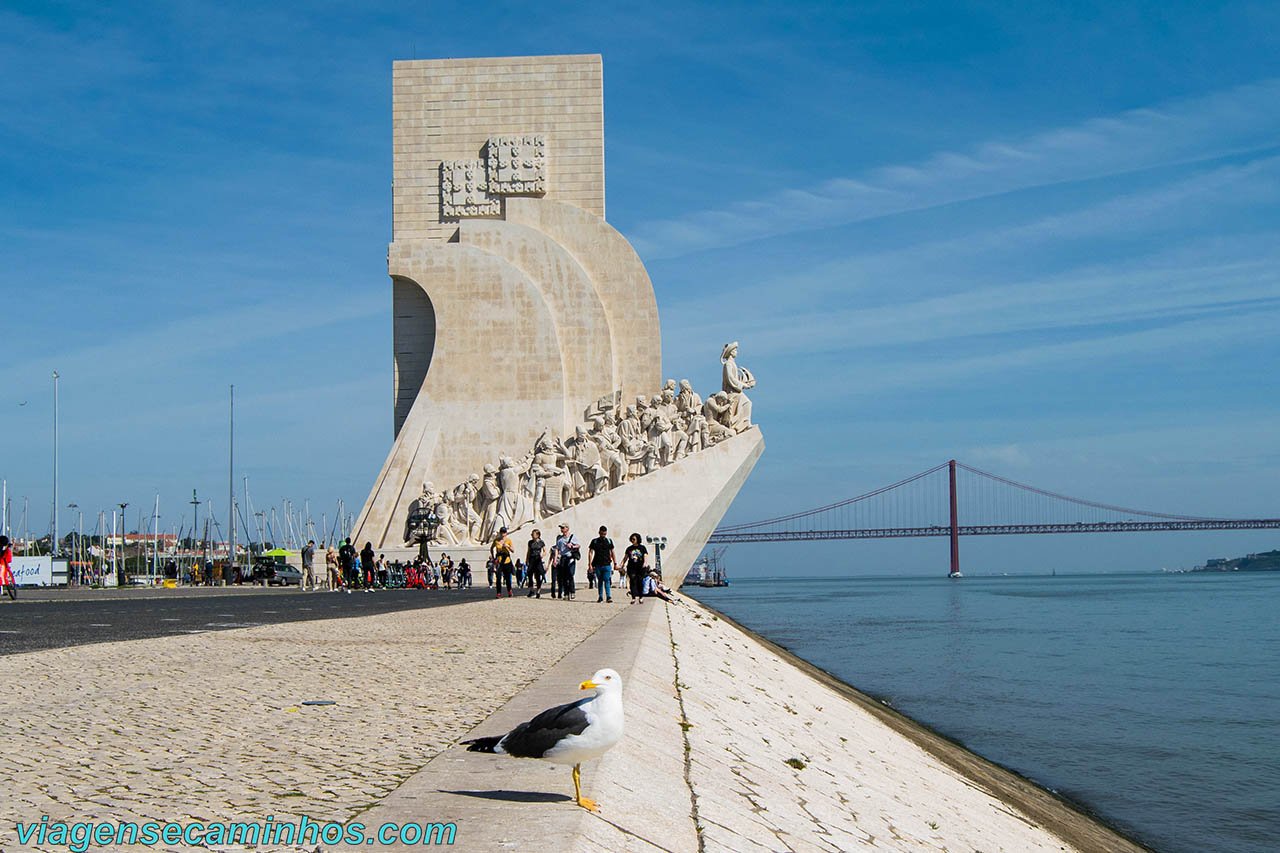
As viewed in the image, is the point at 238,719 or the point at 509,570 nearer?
the point at 238,719

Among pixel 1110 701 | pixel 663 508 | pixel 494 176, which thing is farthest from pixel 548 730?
pixel 494 176

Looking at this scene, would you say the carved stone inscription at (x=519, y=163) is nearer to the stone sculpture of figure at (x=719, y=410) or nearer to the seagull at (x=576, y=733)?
the stone sculpture of figure at (x=719, y=410)

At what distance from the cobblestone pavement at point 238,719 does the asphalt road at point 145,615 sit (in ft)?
1.81

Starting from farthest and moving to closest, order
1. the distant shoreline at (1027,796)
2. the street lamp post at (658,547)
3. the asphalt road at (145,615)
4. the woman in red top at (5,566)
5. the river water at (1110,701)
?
the street lamp post at (658,547)
the woman in red top at (5,566)
the asphalt road at (145,615)
the river water at (1110,701)
the distant shoreline at (1027,796)

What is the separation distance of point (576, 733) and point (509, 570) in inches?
439

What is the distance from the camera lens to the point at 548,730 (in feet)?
8.93

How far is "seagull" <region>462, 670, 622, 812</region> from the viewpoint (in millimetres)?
2701

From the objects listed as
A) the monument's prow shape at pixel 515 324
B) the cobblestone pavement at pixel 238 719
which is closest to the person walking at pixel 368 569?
the monument's prow shape at pixel 515 324

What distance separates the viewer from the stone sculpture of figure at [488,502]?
1925 cm

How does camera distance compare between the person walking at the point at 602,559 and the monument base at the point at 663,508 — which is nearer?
the person walking at the point at 602,559

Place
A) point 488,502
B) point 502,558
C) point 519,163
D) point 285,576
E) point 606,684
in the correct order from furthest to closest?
point 285,576, point 519,163, point 488,502, point 502,558, point 606,684

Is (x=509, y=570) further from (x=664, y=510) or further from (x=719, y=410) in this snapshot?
(x=719, y=410)

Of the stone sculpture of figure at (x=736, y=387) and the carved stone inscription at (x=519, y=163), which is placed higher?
the carved stone inscription at (x=519, y=163)

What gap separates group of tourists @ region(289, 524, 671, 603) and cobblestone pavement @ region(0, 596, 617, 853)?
4770mm
